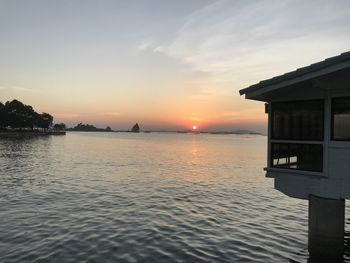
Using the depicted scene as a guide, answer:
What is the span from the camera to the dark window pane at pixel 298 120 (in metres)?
12.6

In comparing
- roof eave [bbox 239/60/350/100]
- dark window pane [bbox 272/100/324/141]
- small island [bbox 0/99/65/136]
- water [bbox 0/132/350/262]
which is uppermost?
small island [bbox 0/99/65/136]

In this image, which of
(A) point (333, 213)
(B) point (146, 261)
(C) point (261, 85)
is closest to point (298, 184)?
(A) point (333, 213)

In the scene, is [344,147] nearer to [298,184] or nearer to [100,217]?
[298,184]

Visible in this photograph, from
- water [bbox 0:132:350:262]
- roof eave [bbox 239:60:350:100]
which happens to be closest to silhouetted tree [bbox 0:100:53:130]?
water [bbox 0:132:350:262]

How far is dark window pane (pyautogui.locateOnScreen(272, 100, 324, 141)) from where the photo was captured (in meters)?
12.6

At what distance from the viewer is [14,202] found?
22516mm

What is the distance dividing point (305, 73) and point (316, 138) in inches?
91.9

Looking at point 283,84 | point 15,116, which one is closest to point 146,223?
point 283,84

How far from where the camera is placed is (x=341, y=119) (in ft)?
39.7

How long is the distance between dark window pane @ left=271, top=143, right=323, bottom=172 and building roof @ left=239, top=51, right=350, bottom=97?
2.30m

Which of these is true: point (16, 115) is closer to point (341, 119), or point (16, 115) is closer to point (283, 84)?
point (283, 84)

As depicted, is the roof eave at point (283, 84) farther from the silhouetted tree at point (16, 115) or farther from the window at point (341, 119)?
the silhouetted tree at point (16, 115)

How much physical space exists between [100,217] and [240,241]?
7.69m

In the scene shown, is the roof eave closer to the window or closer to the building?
the building
